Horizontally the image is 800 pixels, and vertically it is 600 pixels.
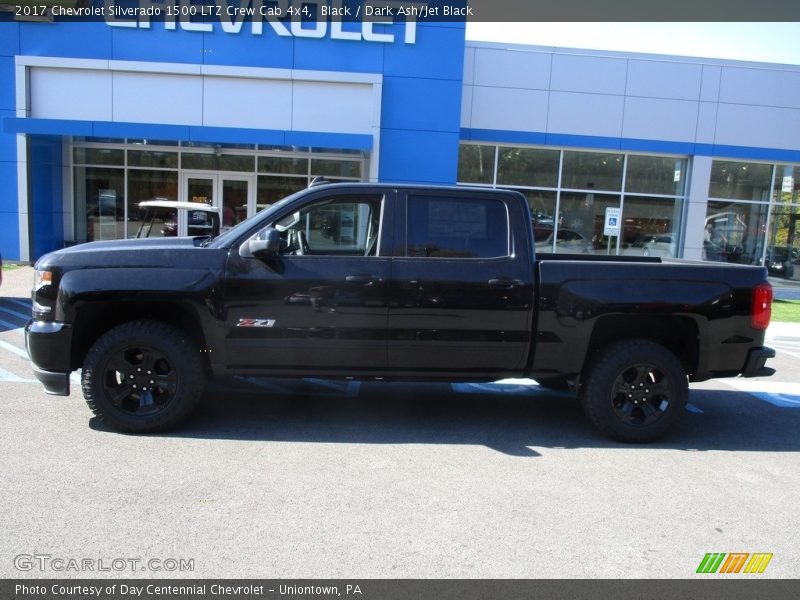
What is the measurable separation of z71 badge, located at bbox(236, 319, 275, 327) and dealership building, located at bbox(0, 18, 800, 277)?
10660 mm

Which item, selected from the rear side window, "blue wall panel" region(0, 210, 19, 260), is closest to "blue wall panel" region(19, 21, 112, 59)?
"blue wall panel" region(0, 210, 19, 260)

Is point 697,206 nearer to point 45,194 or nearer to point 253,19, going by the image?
point 253,19

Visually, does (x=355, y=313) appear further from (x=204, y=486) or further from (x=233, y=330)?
(x=204, y=486)

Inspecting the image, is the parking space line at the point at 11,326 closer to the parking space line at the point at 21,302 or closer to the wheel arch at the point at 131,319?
the parking space line at the point at 21,302

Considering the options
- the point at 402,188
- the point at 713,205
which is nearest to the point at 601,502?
the point at 402,188

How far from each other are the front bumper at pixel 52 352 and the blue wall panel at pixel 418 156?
1151 centimetres

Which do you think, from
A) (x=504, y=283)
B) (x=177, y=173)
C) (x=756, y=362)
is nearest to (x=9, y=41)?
(x=177, y=173)

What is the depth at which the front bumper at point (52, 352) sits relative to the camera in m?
5.02

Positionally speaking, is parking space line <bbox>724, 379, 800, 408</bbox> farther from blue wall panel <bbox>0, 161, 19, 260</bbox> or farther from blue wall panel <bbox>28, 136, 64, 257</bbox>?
blue wall panel <bbox>0, 161, 19, 260</bbox>

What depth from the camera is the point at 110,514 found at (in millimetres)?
3756

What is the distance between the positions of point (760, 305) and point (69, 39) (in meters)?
15.9

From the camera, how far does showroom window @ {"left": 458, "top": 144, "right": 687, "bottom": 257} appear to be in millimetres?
17859

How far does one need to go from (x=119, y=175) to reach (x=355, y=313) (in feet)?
48.5

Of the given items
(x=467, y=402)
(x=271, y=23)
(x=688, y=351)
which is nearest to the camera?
(x=688, y=351)
